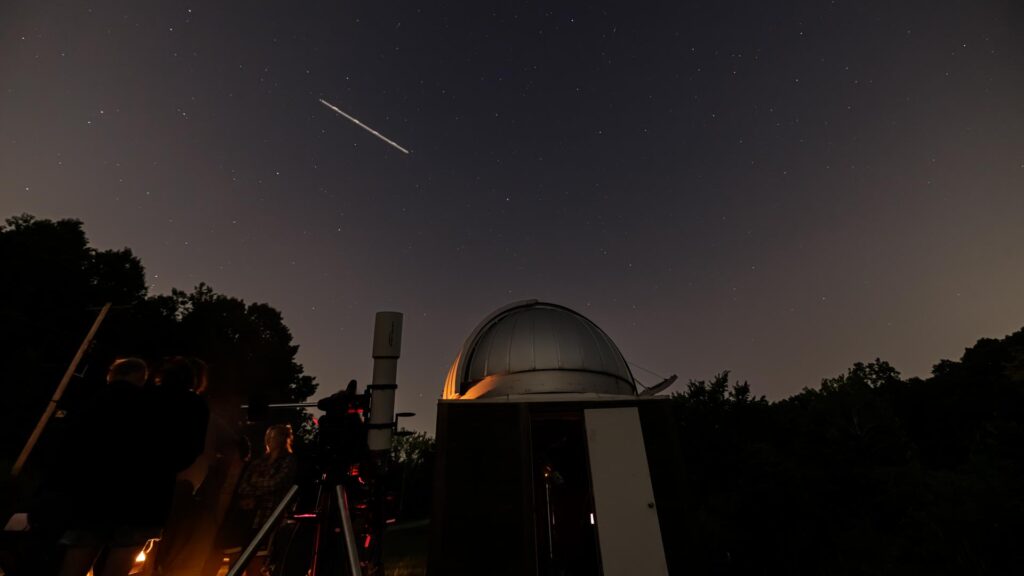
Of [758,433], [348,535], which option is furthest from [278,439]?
[758,433]

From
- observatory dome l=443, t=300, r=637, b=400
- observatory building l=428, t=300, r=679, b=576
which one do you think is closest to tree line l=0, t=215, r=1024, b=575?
observatory building l=428, t=300, r=679, b=576

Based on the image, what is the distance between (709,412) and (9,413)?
31737mm

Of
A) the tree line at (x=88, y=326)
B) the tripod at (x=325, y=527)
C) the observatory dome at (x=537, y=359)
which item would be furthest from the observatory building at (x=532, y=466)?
the tree line at (x=88, y=326)

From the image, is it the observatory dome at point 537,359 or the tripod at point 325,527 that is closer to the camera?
the tripod at point 325,527

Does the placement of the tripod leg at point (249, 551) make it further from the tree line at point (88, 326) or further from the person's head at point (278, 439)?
the tree line at point (88, 326)

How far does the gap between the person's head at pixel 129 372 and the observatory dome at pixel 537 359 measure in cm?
704

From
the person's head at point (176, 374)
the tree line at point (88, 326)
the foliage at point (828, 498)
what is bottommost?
the foliage at point (828, 498)

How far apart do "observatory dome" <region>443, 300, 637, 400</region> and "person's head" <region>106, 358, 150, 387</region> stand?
23.1 ft

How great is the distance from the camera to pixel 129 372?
8.18 feet

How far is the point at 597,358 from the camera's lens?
10.2 metres

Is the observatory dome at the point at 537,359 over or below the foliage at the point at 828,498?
over

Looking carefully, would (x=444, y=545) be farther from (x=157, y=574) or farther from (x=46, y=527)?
(x=46, y=527)

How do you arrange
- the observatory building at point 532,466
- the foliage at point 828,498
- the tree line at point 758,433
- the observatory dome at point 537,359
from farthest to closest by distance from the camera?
the tree line at point 758,433
the foliage at point 828,498
the observatory dome at point 537,359
the observatory building at point 532,466

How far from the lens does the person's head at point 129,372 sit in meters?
2.45
